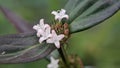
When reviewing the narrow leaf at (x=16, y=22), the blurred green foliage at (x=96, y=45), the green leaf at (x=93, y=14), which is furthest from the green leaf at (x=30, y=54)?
the blurred green foliage at (x=96, y=45)

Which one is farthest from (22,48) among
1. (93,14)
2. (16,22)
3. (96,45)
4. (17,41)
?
(96,45)

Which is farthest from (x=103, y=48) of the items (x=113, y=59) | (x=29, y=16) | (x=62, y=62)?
(x=62, y=62)

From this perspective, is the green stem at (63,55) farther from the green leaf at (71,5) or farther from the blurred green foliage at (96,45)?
the blurred green foliage at (96,45)

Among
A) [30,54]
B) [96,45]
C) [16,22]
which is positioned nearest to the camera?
[30,54]

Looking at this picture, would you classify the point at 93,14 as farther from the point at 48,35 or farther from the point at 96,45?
the point at 96,45

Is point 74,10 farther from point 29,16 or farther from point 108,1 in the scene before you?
point 29,16
